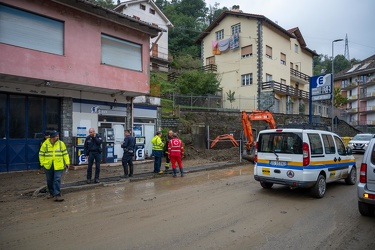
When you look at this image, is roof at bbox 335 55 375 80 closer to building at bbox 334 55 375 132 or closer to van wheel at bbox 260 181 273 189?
building at bbox 334 55 375 132

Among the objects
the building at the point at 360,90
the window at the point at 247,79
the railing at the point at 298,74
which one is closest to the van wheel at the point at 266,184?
the window at the point at 247,79

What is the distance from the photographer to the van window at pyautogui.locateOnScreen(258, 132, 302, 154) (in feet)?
24.4

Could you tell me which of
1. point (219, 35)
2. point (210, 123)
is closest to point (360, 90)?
point (219, 35)

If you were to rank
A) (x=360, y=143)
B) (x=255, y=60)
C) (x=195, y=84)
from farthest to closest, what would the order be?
(x=255, y=60)
(x=195, y=84)
(x=360, y=143)

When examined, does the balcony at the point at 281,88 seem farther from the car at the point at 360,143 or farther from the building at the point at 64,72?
the building at the point at 64,72

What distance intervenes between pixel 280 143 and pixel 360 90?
197 feet

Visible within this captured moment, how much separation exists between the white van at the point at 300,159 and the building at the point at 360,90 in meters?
51.5

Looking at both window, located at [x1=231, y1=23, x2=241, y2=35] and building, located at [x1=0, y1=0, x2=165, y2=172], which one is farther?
window, located at [x1=231, y1=23, x2=241, y2=35]

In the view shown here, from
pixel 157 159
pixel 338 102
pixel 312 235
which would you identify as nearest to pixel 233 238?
pixel 312 235

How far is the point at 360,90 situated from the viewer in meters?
57.2

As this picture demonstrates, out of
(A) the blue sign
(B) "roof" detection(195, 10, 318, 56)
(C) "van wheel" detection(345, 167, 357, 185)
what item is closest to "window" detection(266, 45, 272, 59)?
(B) "roof" detection(195, 10, 318, 56)

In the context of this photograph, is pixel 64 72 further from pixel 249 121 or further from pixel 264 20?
pixel 264 20

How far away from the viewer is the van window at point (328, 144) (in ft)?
26.2

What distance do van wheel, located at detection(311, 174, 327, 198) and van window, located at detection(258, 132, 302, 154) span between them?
98 cm
